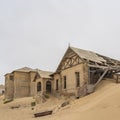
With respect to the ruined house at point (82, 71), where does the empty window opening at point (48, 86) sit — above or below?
below

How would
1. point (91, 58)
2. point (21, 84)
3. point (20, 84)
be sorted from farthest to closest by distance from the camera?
point (21, 84) → point (20, 84) → point (91, 58)

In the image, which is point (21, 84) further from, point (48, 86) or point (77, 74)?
point (77, 74)

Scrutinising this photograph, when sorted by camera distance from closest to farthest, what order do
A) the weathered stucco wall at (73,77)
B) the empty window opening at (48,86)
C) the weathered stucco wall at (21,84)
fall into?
the weathered stucco wall at (73,77) → the empty window opening at (48,86) → the weathered stucco wall at (21,84)

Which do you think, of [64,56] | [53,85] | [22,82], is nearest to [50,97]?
[53,85]

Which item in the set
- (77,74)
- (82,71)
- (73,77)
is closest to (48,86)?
(73,77)

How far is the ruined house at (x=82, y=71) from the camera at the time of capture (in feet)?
100

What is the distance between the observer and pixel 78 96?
30.1 m

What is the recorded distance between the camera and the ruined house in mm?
30531

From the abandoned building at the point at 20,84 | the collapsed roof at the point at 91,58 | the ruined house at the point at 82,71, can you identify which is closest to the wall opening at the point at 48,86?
the ruined house at the point at 82,71

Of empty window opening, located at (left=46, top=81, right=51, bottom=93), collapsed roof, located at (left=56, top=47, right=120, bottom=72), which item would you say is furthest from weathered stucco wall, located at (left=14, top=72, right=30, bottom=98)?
collapsed roof, located at (left=56, top=47, right=120, bottom=72)

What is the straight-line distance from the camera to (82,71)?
3075 cm

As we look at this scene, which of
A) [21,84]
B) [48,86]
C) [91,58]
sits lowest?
[21,84]

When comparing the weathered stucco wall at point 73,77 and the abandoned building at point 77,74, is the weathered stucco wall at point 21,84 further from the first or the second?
the weathered stucco wall at point 73,77

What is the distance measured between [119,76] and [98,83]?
5634 mm
